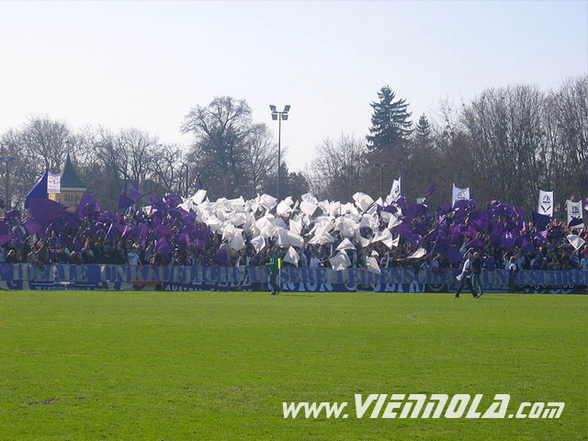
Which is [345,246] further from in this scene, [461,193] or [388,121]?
[388,121]

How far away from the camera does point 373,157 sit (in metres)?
95.6

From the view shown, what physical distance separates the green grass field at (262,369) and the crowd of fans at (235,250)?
10863 millimetres

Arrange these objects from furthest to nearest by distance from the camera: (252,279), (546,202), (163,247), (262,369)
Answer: (546,202) → (252,279) → (163,247) → (262,369)

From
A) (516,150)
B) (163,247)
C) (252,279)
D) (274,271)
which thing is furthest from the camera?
(516,150)

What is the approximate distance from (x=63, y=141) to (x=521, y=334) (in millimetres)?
81338

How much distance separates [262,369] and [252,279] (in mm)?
23011

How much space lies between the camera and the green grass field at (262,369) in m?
9.39

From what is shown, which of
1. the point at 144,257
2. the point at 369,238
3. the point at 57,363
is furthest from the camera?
the point at 369,238

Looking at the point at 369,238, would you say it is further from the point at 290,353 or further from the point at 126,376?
the point at 126,376

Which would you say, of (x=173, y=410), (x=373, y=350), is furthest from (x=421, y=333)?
(x=173, y=410)

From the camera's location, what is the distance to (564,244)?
128 ft

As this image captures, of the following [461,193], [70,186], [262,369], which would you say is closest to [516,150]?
[461,193]

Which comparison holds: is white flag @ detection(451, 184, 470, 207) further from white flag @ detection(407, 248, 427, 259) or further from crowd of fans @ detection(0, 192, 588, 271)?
white flag @ detection(407, 248, 427, 259)

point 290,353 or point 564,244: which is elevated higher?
point 564,244
